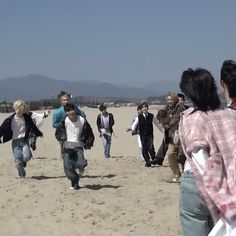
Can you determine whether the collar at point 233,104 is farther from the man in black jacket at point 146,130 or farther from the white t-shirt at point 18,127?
the man in black jacket at point 146,130

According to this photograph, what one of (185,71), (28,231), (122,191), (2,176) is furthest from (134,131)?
(185,71)

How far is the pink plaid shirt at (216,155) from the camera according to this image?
3533 mm

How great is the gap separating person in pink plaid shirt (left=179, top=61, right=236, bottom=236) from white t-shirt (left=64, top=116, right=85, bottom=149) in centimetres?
598

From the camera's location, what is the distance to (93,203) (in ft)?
29.5

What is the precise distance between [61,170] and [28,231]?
5.18m

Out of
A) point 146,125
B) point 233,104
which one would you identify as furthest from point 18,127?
point 233,104

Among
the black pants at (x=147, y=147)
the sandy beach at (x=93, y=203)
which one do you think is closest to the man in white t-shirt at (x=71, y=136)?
the sandy beach at (x=93, y=203)

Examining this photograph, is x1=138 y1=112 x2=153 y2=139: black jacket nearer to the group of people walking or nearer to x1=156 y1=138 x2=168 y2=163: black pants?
x1=156 y1=138 x2=168 y2=163: black pants

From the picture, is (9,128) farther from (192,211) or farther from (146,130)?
(192,211)

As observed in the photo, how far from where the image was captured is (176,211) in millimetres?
8086

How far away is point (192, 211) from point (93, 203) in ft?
16.9

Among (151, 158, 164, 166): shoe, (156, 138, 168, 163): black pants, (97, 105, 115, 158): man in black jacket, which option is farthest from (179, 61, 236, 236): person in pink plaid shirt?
(97, 105, 115, 158): man in black jacket

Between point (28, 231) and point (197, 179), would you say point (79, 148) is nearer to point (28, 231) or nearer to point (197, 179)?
point (28, 231)

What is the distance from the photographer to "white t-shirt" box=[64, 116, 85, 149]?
9867mm
